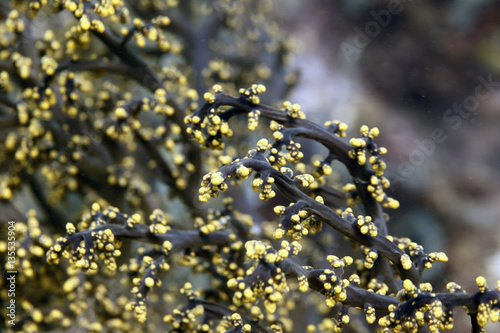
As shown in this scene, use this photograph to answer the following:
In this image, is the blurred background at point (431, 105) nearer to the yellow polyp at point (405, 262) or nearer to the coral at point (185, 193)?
the coral at point (185, 193)

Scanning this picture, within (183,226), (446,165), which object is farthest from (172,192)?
(446,165)

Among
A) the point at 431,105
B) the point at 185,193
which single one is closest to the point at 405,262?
the point at 185,193

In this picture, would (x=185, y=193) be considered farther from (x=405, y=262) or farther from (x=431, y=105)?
(x=431, y=105)

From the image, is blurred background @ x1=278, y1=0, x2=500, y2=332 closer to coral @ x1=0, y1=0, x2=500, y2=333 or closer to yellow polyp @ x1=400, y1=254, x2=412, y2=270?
coral @ x1=0, y1=0, x2=500, y2=333

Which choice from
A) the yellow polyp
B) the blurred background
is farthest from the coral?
the blurred background

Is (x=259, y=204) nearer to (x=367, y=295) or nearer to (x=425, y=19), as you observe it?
(x=367, y=295)

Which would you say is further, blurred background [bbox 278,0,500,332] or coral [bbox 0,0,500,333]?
blurred background [bbox 278,0,500,332]

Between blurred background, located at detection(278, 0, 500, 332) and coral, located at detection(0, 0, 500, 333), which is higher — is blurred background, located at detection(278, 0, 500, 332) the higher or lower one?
the higher one

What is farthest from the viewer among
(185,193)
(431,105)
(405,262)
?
(431,105)
